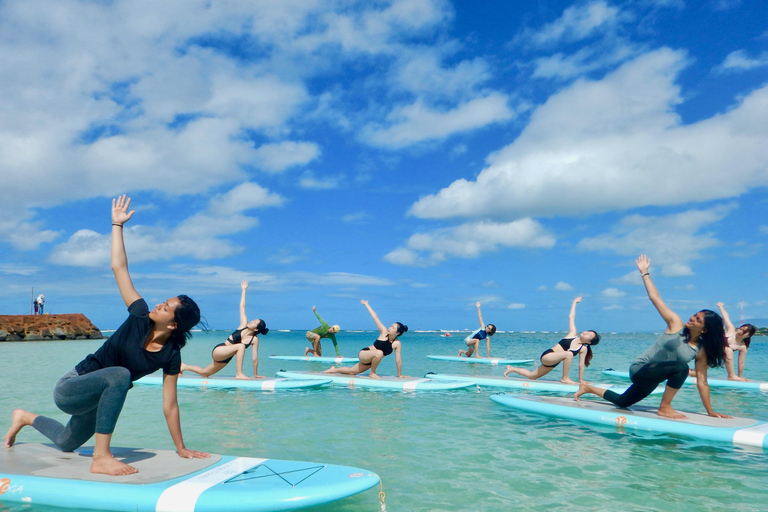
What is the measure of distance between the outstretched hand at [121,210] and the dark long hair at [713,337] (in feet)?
23.3

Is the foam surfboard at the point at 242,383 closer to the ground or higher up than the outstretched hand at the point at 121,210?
closer to the ground

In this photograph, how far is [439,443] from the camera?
7.02 m

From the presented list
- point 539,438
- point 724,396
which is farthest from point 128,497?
point 724,396

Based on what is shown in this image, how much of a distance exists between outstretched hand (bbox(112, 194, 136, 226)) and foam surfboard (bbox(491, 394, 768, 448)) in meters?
7.16

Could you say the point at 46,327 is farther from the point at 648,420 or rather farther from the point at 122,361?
the point at 648,420

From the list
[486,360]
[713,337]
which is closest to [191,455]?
[713,337]

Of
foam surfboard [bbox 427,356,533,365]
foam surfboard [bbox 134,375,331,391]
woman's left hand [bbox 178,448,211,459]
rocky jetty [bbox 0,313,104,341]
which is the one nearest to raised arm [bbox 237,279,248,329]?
foam surfboard [bbox 134,375,331,391]

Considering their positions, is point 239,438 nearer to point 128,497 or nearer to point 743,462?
point 128,497

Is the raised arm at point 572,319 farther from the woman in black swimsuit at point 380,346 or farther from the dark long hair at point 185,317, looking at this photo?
the dark long hair at point 185,317

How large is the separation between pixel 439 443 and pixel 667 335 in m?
3.61

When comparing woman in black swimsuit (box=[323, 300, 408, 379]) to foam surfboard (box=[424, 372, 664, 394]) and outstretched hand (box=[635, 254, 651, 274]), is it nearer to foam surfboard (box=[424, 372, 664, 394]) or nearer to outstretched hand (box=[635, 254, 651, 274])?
foam surfboard (box=[424, 372, 664, 394])

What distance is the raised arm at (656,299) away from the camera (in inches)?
275

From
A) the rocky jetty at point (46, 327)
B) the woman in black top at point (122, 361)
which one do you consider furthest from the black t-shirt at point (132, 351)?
the rocky jetty at point (46, 327)

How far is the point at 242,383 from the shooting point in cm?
1260
